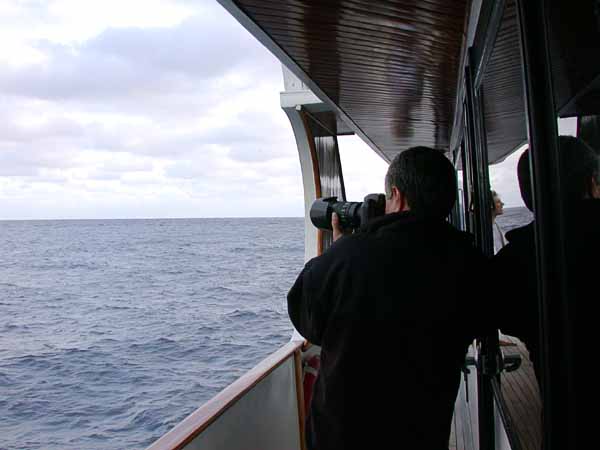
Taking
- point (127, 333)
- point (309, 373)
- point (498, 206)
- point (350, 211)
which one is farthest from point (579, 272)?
point (127, 333)

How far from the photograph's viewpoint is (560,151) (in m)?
0.65

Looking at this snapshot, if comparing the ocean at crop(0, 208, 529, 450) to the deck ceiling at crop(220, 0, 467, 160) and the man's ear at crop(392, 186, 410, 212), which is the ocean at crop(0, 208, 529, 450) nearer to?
the man's ear at crop(392, 186, 410, 212)

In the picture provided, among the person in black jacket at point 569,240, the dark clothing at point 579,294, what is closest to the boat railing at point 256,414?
the person in black jacket at point 569,240

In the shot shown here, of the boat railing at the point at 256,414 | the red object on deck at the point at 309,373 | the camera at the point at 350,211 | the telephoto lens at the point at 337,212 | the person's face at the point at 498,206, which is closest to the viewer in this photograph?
the person's face at the point at 498,206

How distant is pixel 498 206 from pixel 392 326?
16.2 inches

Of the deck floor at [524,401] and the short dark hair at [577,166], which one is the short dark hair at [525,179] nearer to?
the short dark hair at [577,166]

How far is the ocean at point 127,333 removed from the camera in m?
11.9

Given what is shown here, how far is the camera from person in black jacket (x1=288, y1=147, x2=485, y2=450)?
172 millimetres

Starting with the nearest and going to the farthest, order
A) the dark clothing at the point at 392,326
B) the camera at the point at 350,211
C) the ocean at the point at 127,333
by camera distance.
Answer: the dark clothing at the point at 392,326
the camera at the point at 350,211
the ocean at the point at 127,333

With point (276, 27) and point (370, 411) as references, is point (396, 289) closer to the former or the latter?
point (370, 411)

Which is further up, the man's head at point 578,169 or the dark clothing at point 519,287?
the man's head at point 578,169

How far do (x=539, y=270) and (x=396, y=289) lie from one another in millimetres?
267

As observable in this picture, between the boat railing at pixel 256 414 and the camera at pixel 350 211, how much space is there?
61 cm

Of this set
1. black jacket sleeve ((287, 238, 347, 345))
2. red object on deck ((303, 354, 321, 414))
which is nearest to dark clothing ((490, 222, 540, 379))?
black jacket sleeve ((287, 238, 347, 345))
